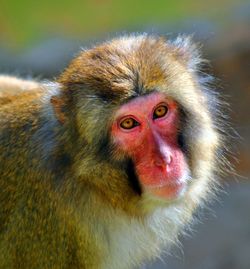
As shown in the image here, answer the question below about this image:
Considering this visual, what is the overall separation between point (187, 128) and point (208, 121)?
0.28m

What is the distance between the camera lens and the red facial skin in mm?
4000

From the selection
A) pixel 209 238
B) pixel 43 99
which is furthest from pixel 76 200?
pixel 209 238

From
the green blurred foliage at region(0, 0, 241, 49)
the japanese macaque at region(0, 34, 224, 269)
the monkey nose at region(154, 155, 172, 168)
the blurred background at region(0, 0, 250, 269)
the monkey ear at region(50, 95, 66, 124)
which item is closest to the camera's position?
the monkey nose at region(154, 155, 172, 168)

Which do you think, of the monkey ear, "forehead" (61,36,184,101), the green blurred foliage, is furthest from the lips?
the green blurred foliage

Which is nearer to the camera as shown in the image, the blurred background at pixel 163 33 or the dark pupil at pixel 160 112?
the dark pupil at pixel 160 112

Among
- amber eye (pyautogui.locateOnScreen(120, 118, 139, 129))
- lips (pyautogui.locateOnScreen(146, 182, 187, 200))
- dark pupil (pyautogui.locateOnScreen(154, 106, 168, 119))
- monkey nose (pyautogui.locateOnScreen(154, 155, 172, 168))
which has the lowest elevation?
lips (pyautogui.locateOnScreen(146, 182, 187, 200))

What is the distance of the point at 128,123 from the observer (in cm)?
408

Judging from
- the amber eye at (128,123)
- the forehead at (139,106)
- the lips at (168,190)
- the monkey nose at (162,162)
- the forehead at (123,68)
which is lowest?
the lips at (168,190)

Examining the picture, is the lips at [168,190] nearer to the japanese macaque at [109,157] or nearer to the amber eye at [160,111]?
the japanese macaque at [109,157]

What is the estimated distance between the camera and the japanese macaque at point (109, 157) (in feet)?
13.4

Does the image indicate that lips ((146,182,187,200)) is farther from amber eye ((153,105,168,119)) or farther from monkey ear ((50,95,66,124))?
monkey ear ((50,95,66,124))

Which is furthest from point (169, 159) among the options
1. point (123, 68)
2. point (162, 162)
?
point (123, 68)

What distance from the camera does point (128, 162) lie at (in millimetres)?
4133

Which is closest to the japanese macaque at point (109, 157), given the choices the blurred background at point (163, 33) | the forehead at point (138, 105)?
the forehead at point (138, 105)
